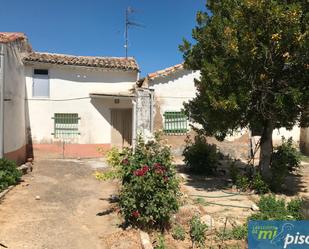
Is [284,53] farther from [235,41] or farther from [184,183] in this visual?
[184,183]

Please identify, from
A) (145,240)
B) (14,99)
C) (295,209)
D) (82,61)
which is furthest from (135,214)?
(82,61)

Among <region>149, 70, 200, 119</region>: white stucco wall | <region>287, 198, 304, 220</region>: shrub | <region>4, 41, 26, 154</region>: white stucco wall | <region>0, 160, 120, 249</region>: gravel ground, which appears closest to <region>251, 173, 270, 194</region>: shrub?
<region>287, 198, 304, 220</region>: shrub

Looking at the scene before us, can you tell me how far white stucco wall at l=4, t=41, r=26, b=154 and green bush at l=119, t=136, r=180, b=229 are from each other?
759 cm

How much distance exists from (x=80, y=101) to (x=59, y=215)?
11213mm

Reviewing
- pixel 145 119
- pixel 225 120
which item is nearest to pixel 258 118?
pixel 225 120

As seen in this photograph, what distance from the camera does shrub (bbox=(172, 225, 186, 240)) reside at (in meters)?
6.80

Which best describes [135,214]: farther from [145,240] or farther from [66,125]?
[66,125]

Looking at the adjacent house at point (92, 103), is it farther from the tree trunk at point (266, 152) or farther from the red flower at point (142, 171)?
the red flower at point (142, 171)

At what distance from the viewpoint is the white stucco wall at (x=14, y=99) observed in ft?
45.3

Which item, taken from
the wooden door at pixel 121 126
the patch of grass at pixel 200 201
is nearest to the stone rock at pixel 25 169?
the wooden door at pixel 121 126

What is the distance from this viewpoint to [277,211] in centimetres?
744

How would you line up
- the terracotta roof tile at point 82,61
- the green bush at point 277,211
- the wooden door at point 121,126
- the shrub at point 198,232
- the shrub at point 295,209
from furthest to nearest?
the wooden door at point 121,126 → the terracotta roof tile at point 82,61 → the shrub at point 295,209 → the green bush at point 277,211 → the shrub at point 198,232

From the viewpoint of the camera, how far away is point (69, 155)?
18969 millimetres

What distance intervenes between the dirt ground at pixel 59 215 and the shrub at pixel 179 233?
0.73m
